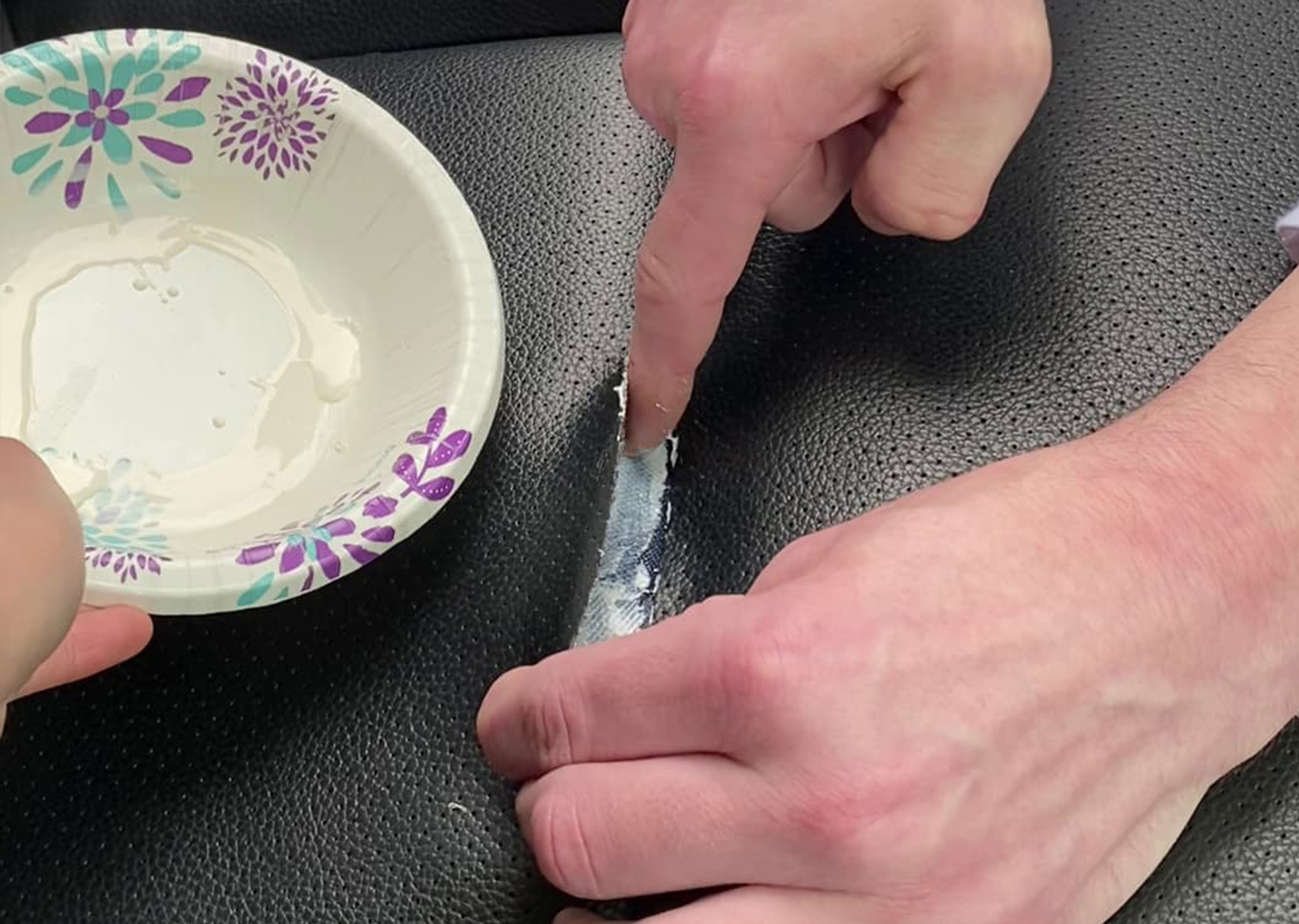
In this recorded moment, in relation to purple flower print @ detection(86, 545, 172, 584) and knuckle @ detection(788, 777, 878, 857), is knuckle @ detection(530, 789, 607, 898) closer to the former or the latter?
knuckle @ detection(788, 777, 878, 857)

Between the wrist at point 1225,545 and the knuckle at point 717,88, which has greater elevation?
the knuckle at point 717,88

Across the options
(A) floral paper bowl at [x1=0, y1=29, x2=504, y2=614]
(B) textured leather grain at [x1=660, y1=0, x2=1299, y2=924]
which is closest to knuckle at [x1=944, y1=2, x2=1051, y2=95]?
(B) textured leather grain at [x1=660, y1=0, x2=1299, y2=924]

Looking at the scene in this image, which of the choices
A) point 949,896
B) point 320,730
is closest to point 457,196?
point 320,730

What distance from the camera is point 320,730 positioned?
497mm

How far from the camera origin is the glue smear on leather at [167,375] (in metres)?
0.59

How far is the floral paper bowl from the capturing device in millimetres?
556

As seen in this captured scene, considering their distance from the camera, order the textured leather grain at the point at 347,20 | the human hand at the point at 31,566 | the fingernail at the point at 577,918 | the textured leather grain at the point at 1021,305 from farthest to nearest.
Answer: the textured leather grain at the point at 347,20, the textured leather grain at the point at 1021,305, the fingernail at the point at 577,918, the human hand at the point at 31,566

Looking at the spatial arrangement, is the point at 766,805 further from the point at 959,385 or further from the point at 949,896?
the point at 959,385

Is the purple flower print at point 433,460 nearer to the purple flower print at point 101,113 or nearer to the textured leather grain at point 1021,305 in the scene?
the textured leather grain at point 1021,305

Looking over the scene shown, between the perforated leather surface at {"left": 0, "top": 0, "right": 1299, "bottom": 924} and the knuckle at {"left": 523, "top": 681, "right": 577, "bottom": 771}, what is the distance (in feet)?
0.24

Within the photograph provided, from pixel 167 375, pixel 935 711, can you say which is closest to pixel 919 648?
pixel 935 711

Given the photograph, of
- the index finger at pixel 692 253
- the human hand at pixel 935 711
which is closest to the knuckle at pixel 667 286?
the index finger at pixel 692 253

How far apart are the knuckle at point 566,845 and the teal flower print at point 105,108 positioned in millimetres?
398

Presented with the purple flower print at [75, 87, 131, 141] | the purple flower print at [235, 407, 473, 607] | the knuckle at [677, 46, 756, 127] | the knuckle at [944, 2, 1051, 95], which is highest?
the knuckle at [944, 2, 1051, 95]
